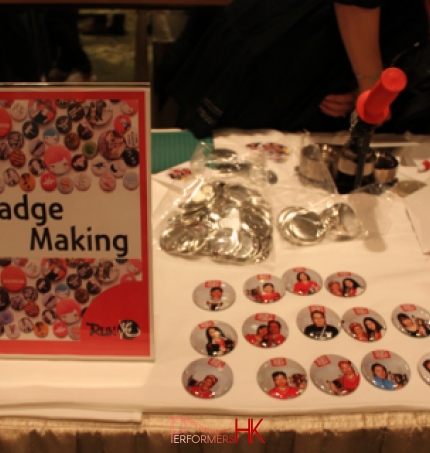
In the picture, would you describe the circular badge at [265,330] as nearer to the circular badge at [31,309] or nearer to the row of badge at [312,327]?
the row of badge at [312,327]

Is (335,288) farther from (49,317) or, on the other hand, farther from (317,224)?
(49,317)

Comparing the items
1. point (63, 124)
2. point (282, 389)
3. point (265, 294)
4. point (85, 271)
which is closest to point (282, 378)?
point (282, 389)

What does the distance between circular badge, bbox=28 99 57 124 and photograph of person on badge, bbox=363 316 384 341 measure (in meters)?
0.40

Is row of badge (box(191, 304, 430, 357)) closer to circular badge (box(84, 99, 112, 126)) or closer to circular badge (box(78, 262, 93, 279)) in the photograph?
circular badge (box(78, 262, 93, 279))

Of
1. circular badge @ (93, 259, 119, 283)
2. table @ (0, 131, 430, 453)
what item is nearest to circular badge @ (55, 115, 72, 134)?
circular badge @ (93, 259, 119, 283)

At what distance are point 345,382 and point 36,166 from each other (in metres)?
0.37

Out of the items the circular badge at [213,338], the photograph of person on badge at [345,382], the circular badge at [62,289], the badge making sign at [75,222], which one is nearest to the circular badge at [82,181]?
the badge making sign at [75,222]

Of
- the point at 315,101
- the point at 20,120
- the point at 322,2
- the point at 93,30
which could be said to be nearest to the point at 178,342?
the point at 20,120

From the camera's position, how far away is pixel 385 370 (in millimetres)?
565

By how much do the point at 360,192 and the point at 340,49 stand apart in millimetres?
346

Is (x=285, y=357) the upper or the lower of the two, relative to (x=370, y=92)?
lower

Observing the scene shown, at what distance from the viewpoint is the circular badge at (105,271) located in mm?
→ 546

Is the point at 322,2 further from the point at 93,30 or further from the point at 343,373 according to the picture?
the point at 93,30

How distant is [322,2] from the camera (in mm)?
1035
